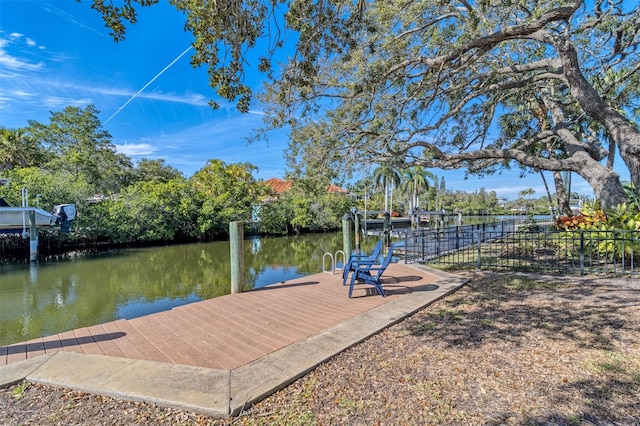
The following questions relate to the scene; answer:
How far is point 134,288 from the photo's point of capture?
11125 mm

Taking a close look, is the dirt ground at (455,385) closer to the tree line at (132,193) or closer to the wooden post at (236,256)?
the wooden post at (236,256)

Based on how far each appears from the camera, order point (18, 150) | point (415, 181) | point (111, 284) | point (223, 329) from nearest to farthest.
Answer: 1. point (223, 329)
2. point (111, 284)
3. point (18, 150)
4. point (415, 181)

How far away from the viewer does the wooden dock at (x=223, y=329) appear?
11.1ft

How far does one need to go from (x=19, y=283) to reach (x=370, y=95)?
14251 mm

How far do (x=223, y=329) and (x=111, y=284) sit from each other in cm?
997

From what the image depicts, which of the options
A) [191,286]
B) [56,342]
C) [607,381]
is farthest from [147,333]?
[191,286]

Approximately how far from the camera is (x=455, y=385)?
269cm

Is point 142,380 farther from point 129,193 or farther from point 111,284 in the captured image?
point 129,193

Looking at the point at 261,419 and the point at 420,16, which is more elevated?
the point at 420,16

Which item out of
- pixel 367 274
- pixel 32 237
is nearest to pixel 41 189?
pixel 32 237

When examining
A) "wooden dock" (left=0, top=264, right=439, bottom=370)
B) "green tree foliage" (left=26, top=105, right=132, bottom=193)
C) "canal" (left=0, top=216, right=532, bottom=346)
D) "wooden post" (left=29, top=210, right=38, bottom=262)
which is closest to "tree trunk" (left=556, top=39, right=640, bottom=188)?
"wooden dock" (left=0, top=264, right=439, bottom=370)

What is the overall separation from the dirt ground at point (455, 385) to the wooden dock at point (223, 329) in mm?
729

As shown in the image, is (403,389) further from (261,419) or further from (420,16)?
(420,16)

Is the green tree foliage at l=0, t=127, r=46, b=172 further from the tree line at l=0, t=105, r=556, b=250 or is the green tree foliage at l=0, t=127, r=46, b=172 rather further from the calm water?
the calm water
